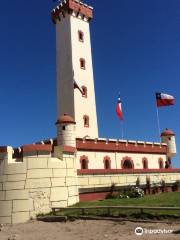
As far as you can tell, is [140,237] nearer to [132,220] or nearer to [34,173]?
[132,220]

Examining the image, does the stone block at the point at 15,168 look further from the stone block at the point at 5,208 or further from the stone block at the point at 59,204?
the stone block at the point at 59,204

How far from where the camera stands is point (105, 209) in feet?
57.8

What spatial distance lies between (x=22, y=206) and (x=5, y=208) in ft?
2.95

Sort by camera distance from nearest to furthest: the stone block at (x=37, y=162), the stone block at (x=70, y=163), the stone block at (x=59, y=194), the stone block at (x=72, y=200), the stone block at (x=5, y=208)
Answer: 1. the stone block at (x=5, y=208)
2. the stone block at (x=37, y=162)
3. the stone block at (x=59, y=194)
4. the stone block at (x=72, y=200)
5. the stone block at (x=70, y=163)

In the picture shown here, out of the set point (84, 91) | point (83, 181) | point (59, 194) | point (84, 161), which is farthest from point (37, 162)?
point (84, 91)

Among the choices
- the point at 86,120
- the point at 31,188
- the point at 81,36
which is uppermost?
the point at 81,36

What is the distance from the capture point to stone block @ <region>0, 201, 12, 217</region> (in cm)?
1867

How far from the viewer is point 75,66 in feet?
112

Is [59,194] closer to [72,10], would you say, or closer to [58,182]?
[58,182]

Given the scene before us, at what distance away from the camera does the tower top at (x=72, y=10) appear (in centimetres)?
3553

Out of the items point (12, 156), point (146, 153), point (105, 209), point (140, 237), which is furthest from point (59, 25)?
point (140, 237)

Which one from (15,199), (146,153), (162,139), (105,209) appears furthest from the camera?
(162,139)

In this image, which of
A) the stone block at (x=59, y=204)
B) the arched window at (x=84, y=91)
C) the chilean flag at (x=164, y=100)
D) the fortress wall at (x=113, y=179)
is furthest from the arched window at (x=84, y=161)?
the chilean flag at (x=164, y=100)

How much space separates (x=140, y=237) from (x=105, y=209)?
4.76 meters
